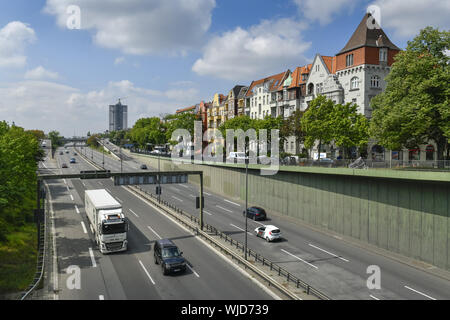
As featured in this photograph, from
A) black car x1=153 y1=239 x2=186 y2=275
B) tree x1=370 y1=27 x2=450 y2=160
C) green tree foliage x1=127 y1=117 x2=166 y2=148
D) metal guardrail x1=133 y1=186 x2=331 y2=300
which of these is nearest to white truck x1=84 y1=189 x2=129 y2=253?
black car x1=153 y1=239 x2=186 y2=275

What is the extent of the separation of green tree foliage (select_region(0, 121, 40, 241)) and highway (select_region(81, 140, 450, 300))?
22.4m

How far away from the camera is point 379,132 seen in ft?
112

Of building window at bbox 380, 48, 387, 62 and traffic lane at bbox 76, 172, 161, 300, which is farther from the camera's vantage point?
building window at bbox 380, 48, 387, 62

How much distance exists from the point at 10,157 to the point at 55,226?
14.4 meters

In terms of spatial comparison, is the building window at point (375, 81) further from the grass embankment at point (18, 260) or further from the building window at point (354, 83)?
the grass embankment at point (18, 260)

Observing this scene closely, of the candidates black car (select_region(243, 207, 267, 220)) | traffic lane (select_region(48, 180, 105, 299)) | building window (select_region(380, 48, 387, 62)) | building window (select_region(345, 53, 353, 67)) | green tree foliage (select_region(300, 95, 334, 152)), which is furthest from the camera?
building window (select_region(345, 53, 353, 67))

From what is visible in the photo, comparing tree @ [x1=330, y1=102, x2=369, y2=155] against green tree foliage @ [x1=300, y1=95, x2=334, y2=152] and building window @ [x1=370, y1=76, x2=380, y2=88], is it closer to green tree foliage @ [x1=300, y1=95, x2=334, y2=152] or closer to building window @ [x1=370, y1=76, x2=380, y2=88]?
green tree foliage @ [x1=300, y1=95, x2=334, y2=152]

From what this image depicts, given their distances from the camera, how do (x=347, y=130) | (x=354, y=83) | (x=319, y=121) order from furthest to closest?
(x=354, y=83) < (x=319, y=121) < (x=347, y=130)

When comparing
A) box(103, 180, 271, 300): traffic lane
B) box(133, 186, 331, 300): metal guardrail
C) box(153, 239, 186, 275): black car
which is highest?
box(153, 239, 186, 275): black car

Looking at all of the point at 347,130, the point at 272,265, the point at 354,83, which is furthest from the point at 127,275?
the point at 354,83

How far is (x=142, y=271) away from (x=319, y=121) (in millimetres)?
33317

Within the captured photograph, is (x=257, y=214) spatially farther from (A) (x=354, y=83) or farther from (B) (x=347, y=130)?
(A) (x=354, y=83)

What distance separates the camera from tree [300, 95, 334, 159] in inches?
1822

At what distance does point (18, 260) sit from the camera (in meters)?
→ 28.4
